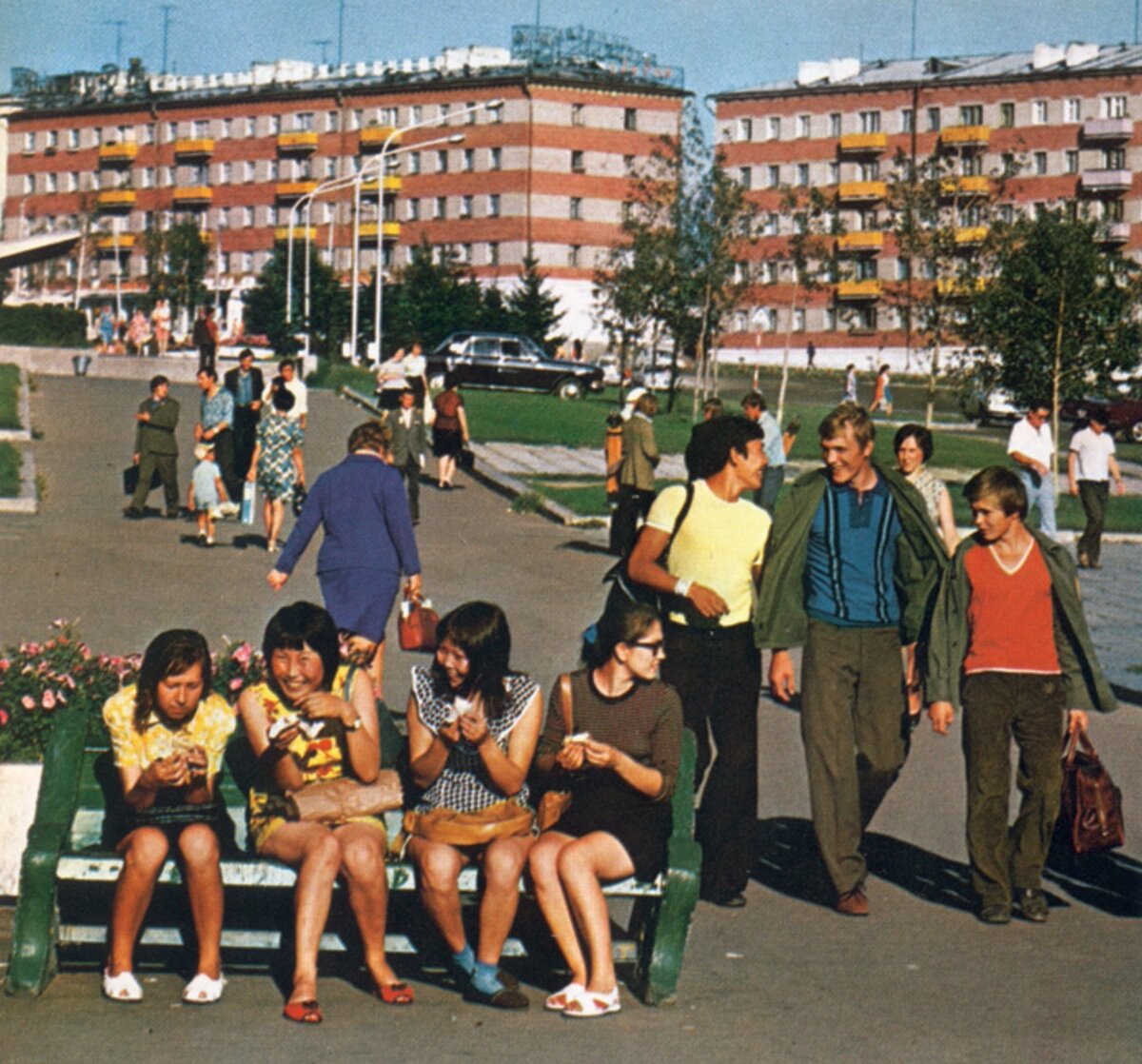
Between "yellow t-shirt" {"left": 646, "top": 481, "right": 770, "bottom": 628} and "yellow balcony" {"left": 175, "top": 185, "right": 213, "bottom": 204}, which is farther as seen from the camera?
"yellow balcony" {"left": 175, "top": 185, "right": 213, "bottom": 204}

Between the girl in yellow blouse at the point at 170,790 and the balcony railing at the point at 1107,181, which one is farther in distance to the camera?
the balcony railing at the point at 1107,181

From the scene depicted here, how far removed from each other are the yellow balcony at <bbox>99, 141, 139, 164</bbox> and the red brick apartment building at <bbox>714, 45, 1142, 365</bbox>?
117 ft

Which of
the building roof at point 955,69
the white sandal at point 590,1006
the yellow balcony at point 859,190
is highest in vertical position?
the building roof at point 955,69

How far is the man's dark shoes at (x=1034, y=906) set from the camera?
308 inches

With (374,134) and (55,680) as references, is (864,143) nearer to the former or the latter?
(374,134)

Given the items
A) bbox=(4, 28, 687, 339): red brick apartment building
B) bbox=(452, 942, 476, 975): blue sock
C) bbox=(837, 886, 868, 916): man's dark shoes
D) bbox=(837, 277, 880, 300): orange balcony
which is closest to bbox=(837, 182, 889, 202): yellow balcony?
bbox=(837, 277, 880, 300): orange balcony

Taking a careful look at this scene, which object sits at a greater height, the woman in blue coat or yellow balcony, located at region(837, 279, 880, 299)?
yellow balcony, located at region(837, 279, 880, 299)

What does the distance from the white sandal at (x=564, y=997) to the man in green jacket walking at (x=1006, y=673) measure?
2018 mm

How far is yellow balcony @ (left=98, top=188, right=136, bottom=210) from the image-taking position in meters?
132

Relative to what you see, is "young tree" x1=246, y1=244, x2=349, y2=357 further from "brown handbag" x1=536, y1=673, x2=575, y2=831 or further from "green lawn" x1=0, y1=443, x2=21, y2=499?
"brown handbag" x1=536, y1=673, x2=575, y2=831

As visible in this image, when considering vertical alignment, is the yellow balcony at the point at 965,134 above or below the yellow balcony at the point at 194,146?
below

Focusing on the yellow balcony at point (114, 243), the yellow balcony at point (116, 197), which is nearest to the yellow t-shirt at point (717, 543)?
the yellow balcony at point (114, 243)

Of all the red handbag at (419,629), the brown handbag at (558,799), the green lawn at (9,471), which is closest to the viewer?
the brown handbag at (558,799)

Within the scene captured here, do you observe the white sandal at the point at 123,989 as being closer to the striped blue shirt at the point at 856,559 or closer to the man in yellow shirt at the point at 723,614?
the man in yellow shirt at the point at 723,614
